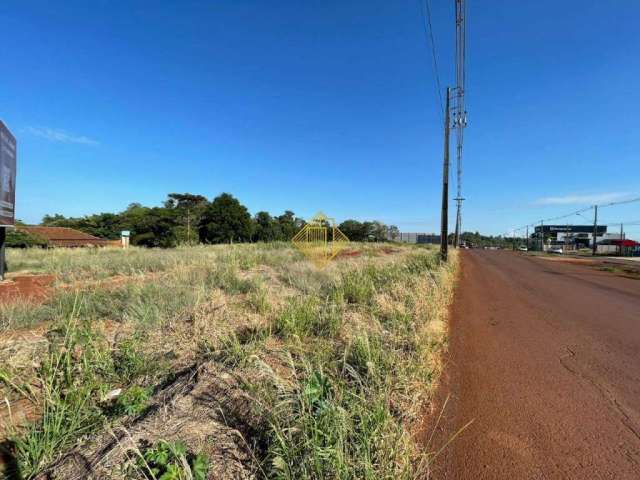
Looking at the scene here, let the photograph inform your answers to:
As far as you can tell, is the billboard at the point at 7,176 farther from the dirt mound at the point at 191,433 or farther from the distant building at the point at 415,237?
the distant building at the point at 415,237

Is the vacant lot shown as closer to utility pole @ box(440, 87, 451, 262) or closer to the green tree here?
utility pole @ box(440, 87, 451, 262)

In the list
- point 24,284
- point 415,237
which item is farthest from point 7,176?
point 415,237

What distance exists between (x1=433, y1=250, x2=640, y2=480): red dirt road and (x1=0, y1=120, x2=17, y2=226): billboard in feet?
47.6

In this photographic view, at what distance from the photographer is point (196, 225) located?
217 feet

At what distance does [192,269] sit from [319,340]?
6769 millimetres

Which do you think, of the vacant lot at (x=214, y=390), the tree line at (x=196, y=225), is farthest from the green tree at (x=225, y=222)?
the vacant lot at (x=214, y=390)

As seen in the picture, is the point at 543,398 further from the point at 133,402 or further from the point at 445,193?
the point at 445,193

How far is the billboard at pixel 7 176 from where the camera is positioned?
1052 centimetres

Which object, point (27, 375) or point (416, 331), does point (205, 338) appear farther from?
point (416, 331)

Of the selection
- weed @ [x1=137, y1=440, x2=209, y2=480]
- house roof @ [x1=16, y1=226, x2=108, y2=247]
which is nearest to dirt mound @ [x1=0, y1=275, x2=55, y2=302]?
weed @ [x1=137, y1=440, x2=209, y2=480]

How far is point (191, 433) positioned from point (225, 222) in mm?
62002

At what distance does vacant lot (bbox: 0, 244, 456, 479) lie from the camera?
6.17 feet

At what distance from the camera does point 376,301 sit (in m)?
5.75

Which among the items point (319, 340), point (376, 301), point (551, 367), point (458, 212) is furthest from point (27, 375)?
point (458, 212)
